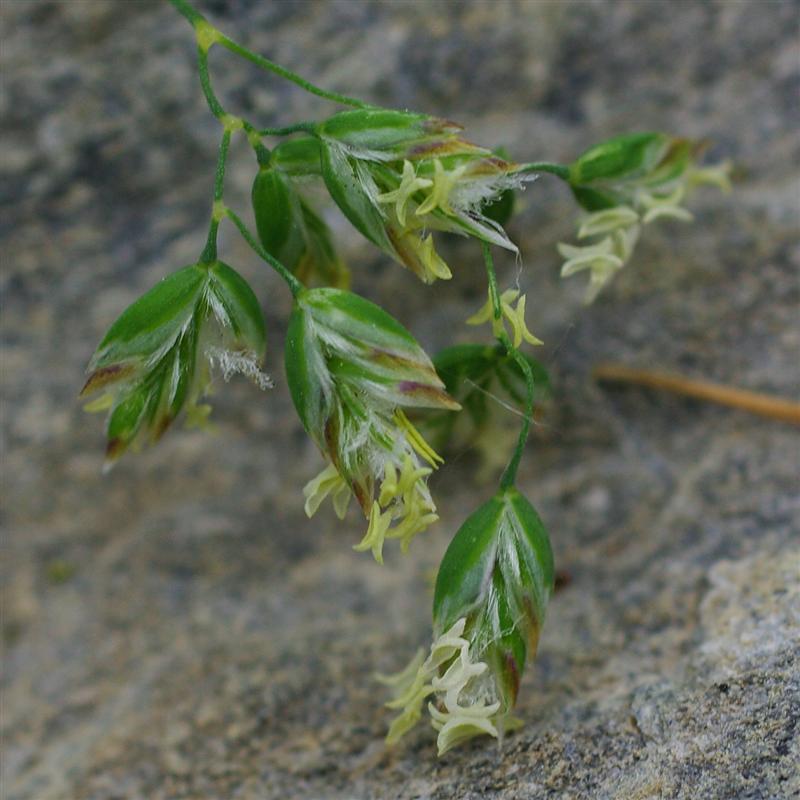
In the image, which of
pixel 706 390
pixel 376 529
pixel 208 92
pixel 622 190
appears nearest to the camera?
pixel 376 529

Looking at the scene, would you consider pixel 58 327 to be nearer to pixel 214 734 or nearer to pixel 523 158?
pixel 214 734

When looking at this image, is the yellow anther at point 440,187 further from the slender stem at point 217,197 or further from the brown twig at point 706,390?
the brown twig at point 706,390

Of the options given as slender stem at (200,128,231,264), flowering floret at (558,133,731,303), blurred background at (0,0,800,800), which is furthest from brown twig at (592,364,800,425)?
slender stem at (200,128,231,264)

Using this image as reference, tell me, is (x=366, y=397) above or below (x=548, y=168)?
below

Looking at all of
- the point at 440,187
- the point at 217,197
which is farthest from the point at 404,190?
the point at 217,197

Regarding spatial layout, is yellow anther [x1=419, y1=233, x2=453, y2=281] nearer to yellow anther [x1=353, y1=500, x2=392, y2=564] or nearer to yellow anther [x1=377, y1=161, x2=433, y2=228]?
yellow anther [x1=377, y1=161, x2=433, y2=228]

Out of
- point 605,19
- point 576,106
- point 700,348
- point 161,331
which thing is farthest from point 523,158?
point 161,331

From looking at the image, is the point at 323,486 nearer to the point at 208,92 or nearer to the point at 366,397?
the point at 366,397

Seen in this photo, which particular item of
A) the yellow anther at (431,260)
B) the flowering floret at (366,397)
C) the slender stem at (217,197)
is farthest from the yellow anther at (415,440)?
the slender stem at (217,197)
